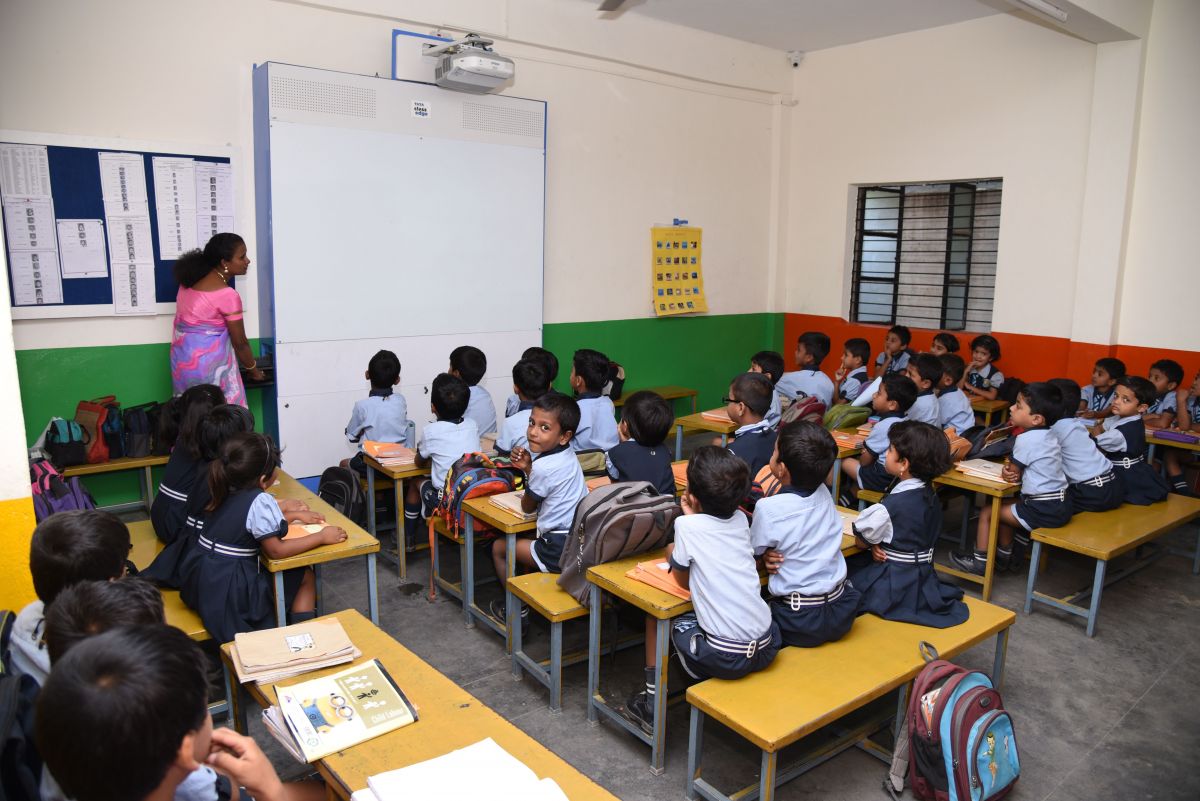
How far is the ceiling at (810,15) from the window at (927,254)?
4.27ft

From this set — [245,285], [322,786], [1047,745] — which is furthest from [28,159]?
[1047,745]

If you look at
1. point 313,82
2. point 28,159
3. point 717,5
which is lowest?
point 28,159

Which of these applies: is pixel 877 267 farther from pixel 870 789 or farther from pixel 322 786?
pixel 322 786

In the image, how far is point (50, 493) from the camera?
336cm

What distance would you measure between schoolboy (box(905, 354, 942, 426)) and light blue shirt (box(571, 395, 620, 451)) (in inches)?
73.2

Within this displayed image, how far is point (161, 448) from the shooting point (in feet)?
14.6

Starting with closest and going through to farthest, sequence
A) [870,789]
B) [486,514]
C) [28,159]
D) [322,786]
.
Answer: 1. [322,786]
2. [870,789]
3. [486,514]
4. [28,159]

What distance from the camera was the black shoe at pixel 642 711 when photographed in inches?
114

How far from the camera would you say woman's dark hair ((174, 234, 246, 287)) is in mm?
4402

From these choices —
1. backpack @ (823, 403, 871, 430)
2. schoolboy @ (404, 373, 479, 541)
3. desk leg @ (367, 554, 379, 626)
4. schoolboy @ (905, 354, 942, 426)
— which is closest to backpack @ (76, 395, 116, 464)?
schoolboy @ (404, 373, 479, 541)

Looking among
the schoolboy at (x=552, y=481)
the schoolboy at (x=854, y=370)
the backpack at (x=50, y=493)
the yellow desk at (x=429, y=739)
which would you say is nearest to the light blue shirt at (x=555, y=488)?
the schoolboy at (x=552, y=481)

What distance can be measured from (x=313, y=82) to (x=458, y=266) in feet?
4.61

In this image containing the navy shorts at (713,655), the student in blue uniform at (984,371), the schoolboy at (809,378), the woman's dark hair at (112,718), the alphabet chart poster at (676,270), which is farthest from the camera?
the alphabet chart poster at (676,270)

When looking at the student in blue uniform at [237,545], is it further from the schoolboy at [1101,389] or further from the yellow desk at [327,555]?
the schoolboy at [1101,389]
